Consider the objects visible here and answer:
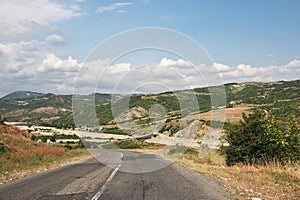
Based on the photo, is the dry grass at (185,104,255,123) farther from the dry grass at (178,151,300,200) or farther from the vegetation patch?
the vegetation patch

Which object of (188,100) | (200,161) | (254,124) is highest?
(188,100)

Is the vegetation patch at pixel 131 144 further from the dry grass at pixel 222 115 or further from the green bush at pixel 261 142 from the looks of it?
the green bush at pixel 261 142

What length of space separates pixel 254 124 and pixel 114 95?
8.86 metres

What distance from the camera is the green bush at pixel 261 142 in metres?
19.5

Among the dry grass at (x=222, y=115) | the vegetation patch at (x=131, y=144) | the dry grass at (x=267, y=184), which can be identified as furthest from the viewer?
the vegetation patch at (x=131, y=144)

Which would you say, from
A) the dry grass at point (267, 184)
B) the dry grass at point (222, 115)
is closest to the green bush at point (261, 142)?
the dry grass at point (222, 115)

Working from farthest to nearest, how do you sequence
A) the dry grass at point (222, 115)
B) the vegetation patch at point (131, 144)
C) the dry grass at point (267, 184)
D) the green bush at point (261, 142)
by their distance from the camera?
the vegetation patch at point (131, 144)
the dry grass at point (222, 115)
the green bush at point (261, 142)
the dry grass at point (267, 184)

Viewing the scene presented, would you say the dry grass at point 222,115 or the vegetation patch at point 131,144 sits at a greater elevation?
the dry grass at point 222,115

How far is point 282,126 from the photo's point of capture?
2120 centimetres

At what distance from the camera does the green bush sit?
19531 millimetres

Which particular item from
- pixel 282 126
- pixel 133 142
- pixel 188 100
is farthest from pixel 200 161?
pixel 133 142

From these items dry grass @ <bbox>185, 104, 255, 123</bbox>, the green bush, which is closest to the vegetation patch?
dry grass @ <bbox>185, 104, 255, 123</bbox>

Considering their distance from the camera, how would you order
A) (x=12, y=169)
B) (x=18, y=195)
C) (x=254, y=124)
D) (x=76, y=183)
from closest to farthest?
(x=18, y=195), (x=76, y=183), (x=12, y=169), (x=254, y=124)

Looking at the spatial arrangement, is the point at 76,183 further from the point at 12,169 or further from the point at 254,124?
the point at 254,124
